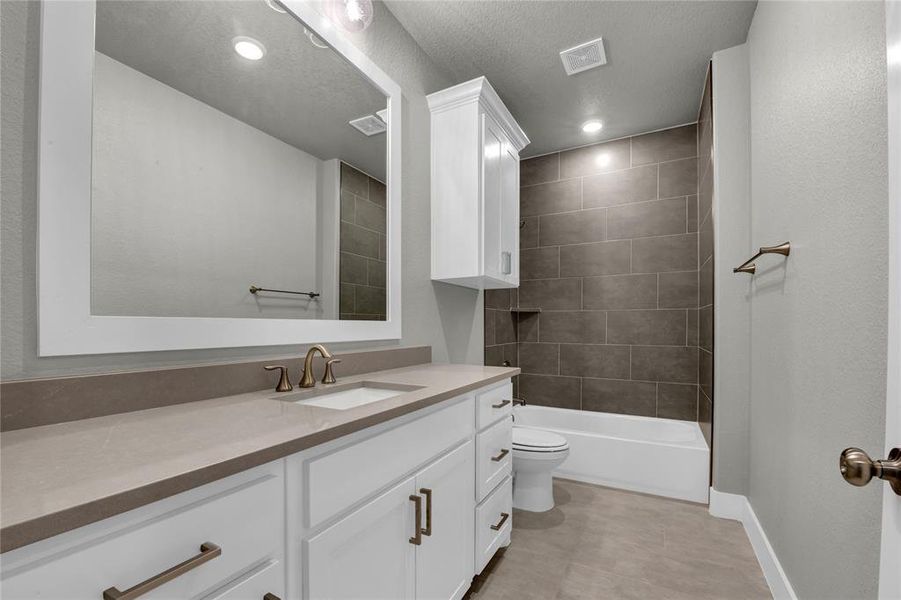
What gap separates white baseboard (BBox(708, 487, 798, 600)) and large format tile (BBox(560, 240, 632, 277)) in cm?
171

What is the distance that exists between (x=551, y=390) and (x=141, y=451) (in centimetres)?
327

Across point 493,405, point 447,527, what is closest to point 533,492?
point 493,405

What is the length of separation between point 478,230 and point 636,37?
4.43ft

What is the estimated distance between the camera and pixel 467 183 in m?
2.15

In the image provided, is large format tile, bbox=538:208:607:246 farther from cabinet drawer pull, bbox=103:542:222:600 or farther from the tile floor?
cabinet drawer pull, bbox=103:542:222:600

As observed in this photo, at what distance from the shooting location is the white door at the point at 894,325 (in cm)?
55

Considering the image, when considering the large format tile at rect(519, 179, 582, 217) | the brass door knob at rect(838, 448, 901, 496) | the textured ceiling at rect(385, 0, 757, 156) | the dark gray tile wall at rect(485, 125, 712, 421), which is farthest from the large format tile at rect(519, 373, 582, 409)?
the brass door knob at rect(838, 448, 901, 496)

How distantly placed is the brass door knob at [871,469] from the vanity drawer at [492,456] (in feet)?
3.78

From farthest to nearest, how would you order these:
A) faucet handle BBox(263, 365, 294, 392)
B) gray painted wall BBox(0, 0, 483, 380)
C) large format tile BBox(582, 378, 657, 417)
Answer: large format tile BBox(582, 378, 657, 417), faucet handle BBox(263, 365, 294, 392), gray painted wall BBox(0, 0, 483, 380)

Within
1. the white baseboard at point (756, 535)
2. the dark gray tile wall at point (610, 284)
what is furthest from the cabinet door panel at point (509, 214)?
the white baseboard at point (756, 535)

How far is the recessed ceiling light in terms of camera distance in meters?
1.32

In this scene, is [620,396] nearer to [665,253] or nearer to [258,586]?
[665,253]

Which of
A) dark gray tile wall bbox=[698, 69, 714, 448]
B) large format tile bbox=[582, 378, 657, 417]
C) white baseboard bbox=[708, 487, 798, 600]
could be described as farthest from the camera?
large format tile bbox=[582, 378, 657, 417]

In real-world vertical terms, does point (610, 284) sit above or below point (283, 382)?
above
